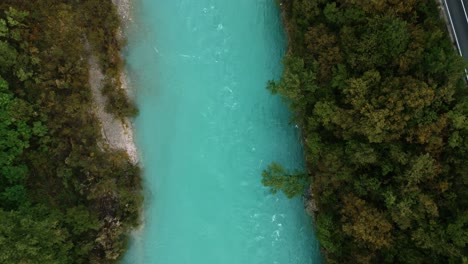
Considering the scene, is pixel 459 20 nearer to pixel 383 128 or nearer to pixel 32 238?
pixel 383 128

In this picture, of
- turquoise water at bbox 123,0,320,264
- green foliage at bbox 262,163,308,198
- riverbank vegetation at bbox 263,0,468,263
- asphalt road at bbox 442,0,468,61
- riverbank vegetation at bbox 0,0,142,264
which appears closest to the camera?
riverbank vegetation at bbox 263,0,468,263

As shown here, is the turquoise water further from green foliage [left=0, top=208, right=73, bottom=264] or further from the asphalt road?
the asphalt road

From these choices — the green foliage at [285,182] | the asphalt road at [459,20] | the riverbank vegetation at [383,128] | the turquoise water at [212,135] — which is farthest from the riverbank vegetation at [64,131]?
the asphalt road at [459,20]

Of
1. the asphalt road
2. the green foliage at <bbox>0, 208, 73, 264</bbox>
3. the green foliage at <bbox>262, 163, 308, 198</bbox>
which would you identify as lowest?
the green foliage at <bbox>0, 208, 73, 264</bbox>

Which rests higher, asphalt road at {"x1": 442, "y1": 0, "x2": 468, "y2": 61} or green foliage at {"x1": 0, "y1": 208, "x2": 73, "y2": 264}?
asphalt road at {"x1": 442, "y1": 0, "x2": 468, "y2": 61}

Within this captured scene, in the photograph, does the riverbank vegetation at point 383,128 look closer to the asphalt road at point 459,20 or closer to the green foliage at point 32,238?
the asphalt road at point 459,20

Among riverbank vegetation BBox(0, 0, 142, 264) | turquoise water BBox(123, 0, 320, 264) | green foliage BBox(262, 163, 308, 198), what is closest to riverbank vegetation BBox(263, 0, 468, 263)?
green foliage BBox(262, 163, 308, 198)

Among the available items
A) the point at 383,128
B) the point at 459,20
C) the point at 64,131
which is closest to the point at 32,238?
the point at 64,131

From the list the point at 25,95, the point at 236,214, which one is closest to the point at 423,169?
the point at 236,214
